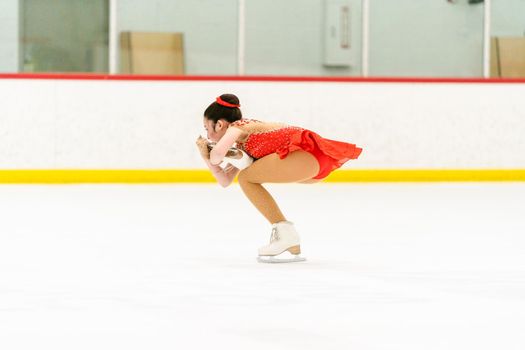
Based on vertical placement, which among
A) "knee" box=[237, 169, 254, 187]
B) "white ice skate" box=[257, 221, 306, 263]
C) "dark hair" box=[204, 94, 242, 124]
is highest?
"dark hair" box=[204, 94, 242, 124]

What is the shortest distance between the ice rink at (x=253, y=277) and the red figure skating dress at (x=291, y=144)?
1.40 feet

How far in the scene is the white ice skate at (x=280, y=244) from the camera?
13.5ft

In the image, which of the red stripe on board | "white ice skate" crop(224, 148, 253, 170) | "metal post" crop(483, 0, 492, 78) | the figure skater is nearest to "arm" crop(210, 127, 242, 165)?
the figure skater

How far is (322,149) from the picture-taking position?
13.0ft

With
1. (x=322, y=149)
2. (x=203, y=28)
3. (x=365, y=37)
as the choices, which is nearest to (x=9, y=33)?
(x=203, y=28)

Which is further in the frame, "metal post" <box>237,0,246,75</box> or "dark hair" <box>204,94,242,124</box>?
"metal post" <box>237,0,246,75</box>

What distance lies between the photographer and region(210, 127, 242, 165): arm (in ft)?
12.8

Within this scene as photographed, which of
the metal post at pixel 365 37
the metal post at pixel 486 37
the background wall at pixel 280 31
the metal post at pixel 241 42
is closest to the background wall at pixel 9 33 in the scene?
the background wall at pixel 280 31

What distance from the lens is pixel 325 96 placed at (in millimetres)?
9438

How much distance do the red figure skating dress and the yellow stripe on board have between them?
4926 mm

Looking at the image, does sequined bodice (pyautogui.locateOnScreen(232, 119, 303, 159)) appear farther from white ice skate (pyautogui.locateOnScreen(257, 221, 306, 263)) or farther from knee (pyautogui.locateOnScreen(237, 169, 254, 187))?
white ice skate (pyautogui.locateOnScreen(257, 221, 306, 263))

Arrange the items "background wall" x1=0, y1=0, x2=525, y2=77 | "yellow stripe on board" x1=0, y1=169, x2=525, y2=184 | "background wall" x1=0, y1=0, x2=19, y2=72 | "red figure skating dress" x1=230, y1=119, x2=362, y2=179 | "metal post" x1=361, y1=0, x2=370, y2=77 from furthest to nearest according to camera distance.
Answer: "metal post" x1=361, y1=0, x2=370, y2=77
"background wall" x1=0, y1=0, x2=525, y2=77
"background wall" x1=0, y1=0, x2=19, y2=72
"yellow stripe on board" x1=0, y1=169, x2=525, y2=184
"red figure skating dress" x1=230, y1=119, x2=362, y2=179

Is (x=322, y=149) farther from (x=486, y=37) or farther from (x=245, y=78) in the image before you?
(x=486, y=37)

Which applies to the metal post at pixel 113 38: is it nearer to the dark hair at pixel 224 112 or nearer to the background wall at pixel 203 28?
the background wall at pixel 203 28
